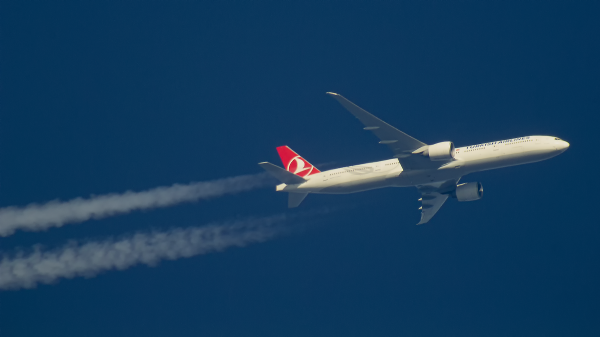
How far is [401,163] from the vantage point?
53375 millimetres

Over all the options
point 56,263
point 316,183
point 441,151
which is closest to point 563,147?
point 441,151

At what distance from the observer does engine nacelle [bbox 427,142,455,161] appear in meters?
51.3

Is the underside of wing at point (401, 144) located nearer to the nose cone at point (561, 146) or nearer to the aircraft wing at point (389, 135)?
the aircraft wing at point (389, 135)

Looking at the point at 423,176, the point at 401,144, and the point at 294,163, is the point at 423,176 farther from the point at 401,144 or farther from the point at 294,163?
the point at 294,163

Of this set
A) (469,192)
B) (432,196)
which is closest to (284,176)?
(432,196)

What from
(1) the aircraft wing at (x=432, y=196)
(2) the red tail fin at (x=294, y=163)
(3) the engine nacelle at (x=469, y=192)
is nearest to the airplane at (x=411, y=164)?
(3) the engine nacelle at (x=469, y=192)

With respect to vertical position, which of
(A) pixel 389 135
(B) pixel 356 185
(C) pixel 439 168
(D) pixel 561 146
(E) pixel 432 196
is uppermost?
(A) pixel 389 135

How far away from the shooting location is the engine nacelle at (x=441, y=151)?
168 ft

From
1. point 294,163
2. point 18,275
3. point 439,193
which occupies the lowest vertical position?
point 18,275

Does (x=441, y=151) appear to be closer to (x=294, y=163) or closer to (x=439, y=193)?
(x=439, y=193)

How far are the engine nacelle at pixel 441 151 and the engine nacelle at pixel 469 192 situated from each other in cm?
718

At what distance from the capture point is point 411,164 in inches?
2094

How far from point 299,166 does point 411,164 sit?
11013 millimetres

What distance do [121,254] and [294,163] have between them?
57.7ft
